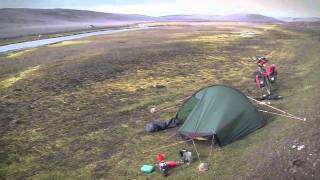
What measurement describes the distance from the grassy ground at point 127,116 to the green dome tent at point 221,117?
502mm

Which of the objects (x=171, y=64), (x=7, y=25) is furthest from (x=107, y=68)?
(x=7, y=25)

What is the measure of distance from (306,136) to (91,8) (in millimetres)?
93779

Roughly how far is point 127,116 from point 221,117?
6.53 m

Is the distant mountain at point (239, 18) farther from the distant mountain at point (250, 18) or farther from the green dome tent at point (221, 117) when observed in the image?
the green dome tent at point (221, 117)

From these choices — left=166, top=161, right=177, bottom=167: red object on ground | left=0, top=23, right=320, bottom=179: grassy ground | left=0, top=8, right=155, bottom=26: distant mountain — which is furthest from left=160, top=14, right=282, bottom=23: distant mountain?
left=166, top=161, right=177, bottom=167: red object on ground

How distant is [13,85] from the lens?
3130 cm

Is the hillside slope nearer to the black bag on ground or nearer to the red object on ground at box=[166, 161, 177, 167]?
the black bag on ground

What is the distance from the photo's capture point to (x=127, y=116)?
2211 centimetres

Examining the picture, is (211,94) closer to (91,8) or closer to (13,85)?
(13,85)

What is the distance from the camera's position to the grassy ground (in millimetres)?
15062

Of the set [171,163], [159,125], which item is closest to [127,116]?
[159,125]

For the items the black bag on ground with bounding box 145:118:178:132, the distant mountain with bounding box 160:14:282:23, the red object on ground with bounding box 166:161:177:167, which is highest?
the distant mountain with bounding box 160:14:282:23

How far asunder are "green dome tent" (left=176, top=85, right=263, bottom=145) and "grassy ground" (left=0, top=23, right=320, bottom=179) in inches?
19.8

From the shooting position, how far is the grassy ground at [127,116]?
15.1 m
